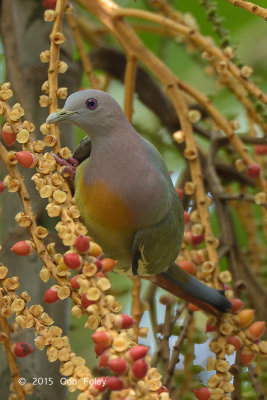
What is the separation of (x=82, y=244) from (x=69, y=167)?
0.58ft

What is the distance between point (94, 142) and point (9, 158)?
0.12 m

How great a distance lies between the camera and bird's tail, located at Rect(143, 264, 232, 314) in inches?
34.1

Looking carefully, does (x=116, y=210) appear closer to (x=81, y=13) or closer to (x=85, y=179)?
(x=85, y=179)

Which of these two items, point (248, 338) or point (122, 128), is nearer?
point (122, 128)

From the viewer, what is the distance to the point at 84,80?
120 centimetres

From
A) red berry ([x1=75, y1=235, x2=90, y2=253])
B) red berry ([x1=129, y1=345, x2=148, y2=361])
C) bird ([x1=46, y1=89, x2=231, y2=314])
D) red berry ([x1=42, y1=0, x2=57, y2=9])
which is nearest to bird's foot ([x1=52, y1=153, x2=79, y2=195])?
bird ([x1=46, y1=89, x2=231, y2=314])

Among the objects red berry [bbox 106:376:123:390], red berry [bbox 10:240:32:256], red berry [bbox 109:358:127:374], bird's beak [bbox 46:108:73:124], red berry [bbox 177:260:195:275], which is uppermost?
bird's beak [bbox 46:108:73:124]

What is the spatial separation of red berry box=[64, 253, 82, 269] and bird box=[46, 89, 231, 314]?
0.53ft

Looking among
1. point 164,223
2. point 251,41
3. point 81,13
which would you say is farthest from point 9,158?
point 251,41

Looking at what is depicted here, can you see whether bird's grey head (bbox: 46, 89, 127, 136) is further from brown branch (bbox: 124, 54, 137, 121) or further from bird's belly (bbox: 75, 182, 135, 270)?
brown branch (bbox: 124, 54, 137, 121)

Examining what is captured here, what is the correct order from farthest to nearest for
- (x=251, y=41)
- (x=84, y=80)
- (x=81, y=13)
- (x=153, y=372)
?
(x=251, y=41) → (x=81, y=13) → (x=84, y=80) → (x=153, y=372)

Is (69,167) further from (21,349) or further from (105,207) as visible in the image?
(21,349)

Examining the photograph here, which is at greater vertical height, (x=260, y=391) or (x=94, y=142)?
(x=94, y=142)

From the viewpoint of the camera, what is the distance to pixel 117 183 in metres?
0.70
